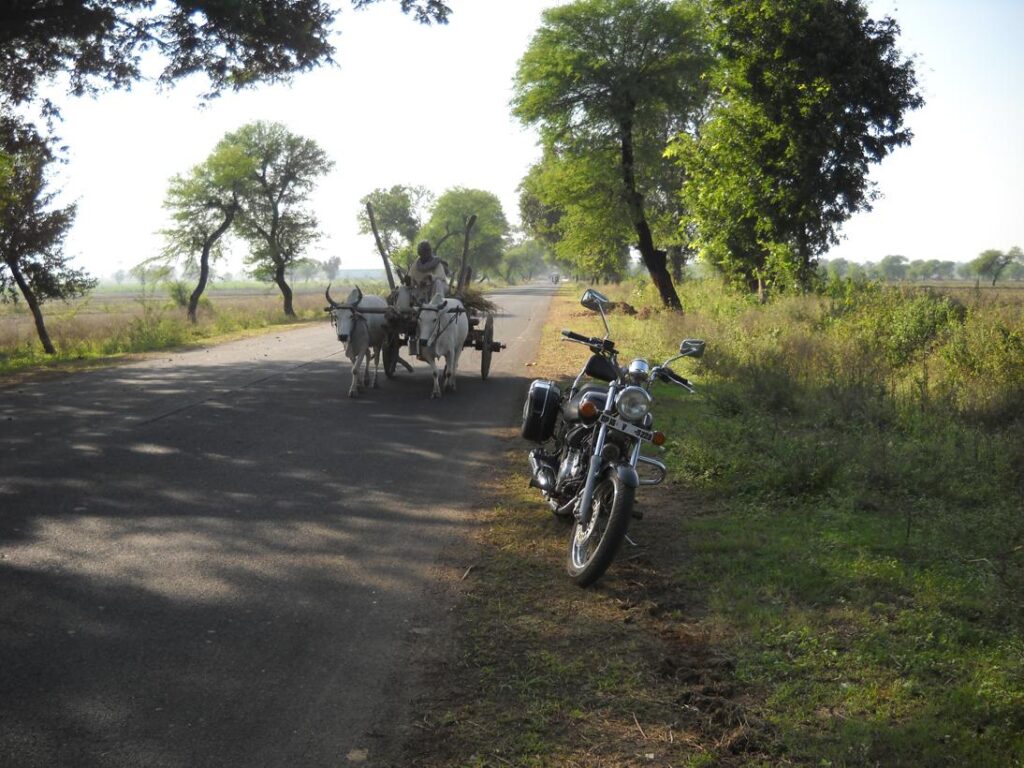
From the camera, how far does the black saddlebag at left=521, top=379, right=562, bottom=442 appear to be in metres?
7.50

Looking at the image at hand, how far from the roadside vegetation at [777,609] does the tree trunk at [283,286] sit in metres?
32.9

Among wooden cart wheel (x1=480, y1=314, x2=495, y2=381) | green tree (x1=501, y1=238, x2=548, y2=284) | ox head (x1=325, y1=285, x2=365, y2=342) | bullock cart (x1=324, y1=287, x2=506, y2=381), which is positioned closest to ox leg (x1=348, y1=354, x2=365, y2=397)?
ox head (x1=325, y1=285, x2=365, y2=342)

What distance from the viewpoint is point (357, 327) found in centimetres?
1359

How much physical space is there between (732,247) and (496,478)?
14992 mm

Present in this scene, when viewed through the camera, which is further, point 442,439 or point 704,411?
point 704,411

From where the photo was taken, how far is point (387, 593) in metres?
5.61

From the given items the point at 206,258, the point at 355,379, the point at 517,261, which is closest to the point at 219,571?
the point at 355,379

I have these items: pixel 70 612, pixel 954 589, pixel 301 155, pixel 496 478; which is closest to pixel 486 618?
pixel 70 612

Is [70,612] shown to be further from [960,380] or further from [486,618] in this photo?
[960,380]

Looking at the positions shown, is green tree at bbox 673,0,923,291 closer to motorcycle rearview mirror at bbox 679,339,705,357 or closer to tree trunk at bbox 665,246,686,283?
motorcycle rearview mirror at bbox 679,339,705,357

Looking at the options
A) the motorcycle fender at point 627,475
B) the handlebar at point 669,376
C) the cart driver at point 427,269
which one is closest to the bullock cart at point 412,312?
the cart driver at point 427,269

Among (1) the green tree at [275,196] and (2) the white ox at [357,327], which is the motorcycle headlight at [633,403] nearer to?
(2) the white ox at [357,327]

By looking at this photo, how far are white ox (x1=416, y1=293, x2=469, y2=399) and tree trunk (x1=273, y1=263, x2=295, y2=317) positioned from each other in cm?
2866

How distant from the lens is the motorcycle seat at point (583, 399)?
6.44 meters
